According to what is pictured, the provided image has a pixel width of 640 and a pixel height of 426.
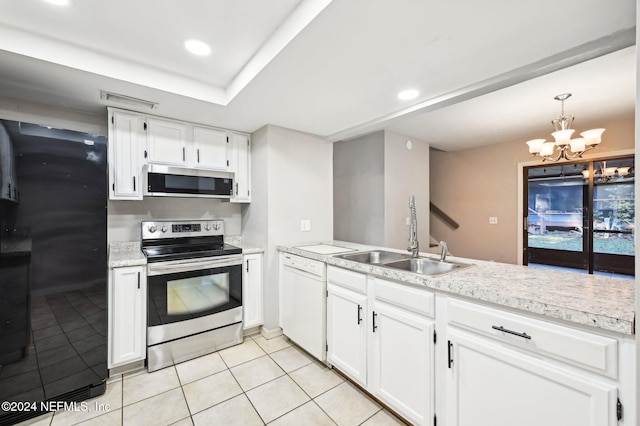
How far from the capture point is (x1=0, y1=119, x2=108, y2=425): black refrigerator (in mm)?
1636

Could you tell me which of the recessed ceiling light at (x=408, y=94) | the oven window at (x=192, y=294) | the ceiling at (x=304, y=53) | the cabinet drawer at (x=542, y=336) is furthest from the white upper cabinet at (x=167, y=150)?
the cabinet drawer at (x=542, y=336)

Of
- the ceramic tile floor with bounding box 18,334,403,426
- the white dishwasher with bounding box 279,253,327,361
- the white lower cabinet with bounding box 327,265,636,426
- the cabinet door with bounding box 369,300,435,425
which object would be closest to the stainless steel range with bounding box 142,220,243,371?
the ceramic tile floor with bounding box 18,334,403,426

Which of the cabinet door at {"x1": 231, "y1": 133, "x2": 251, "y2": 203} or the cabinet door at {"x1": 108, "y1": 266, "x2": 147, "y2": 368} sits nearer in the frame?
the cabinet door at {"x1": 108, "y1": 266, "x2": 147, "y2": 368}

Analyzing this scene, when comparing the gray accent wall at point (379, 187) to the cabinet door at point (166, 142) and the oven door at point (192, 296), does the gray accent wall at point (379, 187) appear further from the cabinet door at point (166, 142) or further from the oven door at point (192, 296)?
the cabinet door at point (166, 142)

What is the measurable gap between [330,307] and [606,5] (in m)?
2.29

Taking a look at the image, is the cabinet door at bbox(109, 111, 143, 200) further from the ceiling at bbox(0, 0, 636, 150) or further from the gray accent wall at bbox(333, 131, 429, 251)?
the gray accent wall at bbox(333, 131, 429, 251)

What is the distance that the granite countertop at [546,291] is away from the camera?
1.01 meters

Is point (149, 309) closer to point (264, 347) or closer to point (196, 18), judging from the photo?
point (264, 347)

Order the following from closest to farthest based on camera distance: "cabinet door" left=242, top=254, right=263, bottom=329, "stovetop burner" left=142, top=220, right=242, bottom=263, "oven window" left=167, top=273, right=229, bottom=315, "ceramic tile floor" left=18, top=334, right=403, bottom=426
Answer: "ceramic tile floor" left=18, top=334, right=403, bottom=426 < "oven window" left=167, top=273, right=229, bottom=315 < "stovetop burner" left=142, top=220, right=242, bottom=263 < "cabinet door" left=242, top=254, right=263, bottom=329

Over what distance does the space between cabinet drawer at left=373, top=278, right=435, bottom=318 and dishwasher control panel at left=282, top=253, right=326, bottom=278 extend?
0.58 meters

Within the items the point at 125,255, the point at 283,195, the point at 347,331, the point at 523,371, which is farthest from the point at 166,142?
the point at 523,371

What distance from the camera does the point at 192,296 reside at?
2459 millimetres

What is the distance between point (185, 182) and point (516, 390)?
2765mm

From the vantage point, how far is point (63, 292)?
181 cm
